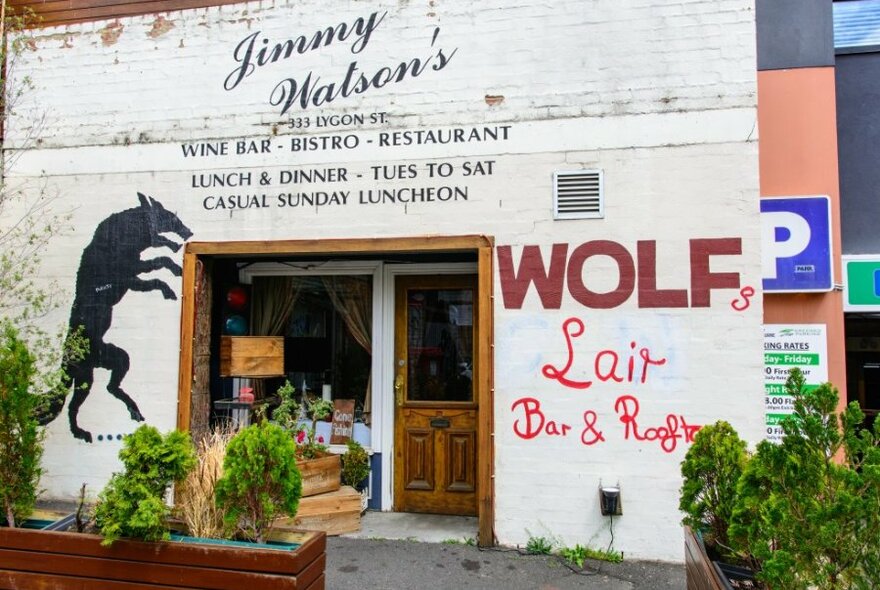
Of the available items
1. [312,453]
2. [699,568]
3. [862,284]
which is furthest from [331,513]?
[862,284]

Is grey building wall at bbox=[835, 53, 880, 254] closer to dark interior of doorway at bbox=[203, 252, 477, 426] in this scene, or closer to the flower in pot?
dark interior of doorway at bbox=[203, 252, 477, 426]

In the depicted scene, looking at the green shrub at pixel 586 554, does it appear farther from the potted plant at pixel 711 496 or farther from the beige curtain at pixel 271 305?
the beige curtain at pixel 271 305

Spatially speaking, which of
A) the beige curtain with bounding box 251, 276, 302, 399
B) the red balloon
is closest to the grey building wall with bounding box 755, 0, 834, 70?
the beige curtain with bounding box 251, 276, 302, 399

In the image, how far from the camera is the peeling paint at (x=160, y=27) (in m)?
6.43

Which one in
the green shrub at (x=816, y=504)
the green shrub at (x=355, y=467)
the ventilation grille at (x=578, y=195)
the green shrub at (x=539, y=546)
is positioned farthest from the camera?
the green shrub at (x=355, y=467)

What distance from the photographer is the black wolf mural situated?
6.21 m

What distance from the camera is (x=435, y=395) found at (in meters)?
6.37

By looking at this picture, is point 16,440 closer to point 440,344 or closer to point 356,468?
point 356,468

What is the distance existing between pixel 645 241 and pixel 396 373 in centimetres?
276

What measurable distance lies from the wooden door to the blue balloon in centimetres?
169

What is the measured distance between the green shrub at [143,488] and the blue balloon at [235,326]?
3.00 meters

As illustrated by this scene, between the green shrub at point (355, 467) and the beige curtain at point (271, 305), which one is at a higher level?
the beige curtain at point (271, 305)

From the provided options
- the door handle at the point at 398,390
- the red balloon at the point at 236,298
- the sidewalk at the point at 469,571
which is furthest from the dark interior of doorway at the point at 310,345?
the sidewalk at the point at 469,571

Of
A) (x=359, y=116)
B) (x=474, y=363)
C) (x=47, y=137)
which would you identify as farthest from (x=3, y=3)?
(x=474, y=363)
